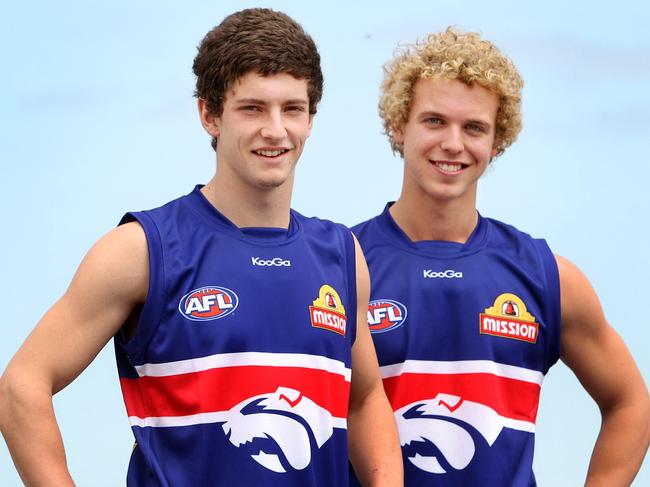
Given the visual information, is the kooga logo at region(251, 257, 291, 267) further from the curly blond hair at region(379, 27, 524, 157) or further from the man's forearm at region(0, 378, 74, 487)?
the curly blond hair at region(379, 27, 524, 157)

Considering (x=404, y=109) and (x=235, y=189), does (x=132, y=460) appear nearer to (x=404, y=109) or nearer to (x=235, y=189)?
(x=235, y=189)

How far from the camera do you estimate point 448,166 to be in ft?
19.4

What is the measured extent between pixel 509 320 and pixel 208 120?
1644mm

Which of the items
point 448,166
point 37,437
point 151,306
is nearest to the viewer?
point 37,437

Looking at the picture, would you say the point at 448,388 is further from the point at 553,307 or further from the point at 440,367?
the point at 553,307

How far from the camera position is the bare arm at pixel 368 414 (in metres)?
5.54

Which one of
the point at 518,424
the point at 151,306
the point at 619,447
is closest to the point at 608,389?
the point at 619,447

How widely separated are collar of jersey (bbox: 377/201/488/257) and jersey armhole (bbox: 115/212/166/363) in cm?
132

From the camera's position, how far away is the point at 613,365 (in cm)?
Answer: 644

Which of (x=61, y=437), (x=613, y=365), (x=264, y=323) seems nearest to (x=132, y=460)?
(x=61, y=437)

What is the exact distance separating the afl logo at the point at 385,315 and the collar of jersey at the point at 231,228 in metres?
0.68

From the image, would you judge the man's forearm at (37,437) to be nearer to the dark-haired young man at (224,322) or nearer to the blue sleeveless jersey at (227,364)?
the dark-haired young man at (224,322)

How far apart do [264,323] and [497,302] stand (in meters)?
1.30

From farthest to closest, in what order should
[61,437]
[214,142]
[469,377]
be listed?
[469,377], [214,142], [61,437]
